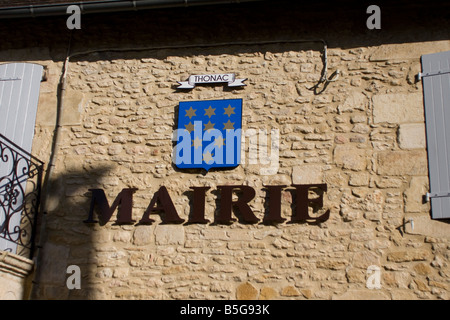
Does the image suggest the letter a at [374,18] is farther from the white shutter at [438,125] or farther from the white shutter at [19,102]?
the white shutter at [19,102]

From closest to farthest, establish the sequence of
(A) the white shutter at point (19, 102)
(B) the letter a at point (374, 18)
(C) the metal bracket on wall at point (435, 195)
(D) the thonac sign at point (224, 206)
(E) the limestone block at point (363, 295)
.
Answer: (E) the limestone block at point (363, 295) < (C) the metal bracket on wall at point (435, 195) < (D) the thonac sign at point (224, 206) < (B) the letter a at point (374, 18) < (A) the white shutter at point (19, 102)

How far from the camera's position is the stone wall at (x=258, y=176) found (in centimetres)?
568

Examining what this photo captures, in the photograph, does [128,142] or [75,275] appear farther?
[128,142]

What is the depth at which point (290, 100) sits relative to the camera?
6359 millimetres

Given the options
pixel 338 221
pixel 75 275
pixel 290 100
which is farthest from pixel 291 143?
pixel 75 275

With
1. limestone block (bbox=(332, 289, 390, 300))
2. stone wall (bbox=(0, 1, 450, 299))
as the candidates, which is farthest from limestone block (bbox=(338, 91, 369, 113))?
limestone block (bbox=(332, 289, 390, 300))

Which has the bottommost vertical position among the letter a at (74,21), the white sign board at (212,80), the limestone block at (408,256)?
the limestone block at (408,256)

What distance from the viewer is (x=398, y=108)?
20.1ft

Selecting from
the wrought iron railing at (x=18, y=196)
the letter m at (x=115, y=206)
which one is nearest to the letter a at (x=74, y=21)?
the wrought iron railing at (x=18, y=196)

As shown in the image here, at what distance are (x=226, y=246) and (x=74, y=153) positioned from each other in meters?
1.80

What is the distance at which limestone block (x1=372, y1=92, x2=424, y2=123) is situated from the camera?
20.0 feet

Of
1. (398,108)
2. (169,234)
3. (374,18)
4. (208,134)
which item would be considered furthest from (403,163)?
(169,234)
